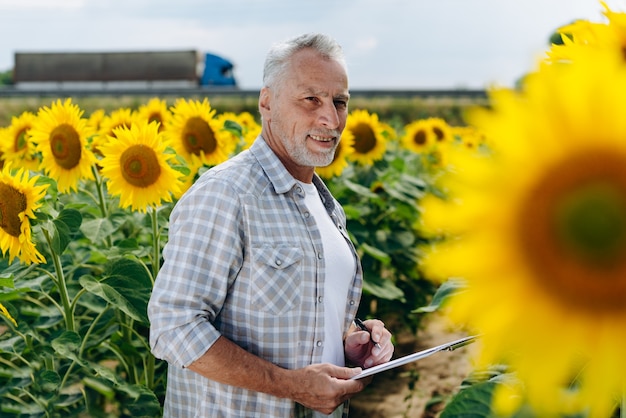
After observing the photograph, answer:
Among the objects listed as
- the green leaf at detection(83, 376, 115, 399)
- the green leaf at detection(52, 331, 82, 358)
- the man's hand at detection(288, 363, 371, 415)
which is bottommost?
the green leaf at detection(83, 376, 115, 399)

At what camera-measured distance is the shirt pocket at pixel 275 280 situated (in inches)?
79.3

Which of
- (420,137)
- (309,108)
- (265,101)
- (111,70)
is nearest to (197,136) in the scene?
(265,101)

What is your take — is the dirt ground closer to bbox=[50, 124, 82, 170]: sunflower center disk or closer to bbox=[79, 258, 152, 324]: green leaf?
bbox=[79, 258, 152, 324]: green leaf

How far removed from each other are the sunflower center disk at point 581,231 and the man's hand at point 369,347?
4.98 ft

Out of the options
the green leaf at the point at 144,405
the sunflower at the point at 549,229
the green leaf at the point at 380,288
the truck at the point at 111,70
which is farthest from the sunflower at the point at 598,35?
the truck at the point at 111,70

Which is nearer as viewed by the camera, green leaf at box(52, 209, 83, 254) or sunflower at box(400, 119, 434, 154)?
green leaf at box(52, 209, 83, 254)

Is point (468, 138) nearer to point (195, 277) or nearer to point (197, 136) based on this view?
point (197, 136)

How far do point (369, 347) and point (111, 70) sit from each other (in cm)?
3131

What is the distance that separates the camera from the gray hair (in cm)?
213

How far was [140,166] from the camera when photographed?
3.06 meters

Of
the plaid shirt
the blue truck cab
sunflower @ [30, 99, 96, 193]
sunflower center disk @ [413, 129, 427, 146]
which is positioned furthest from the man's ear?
the blue truck cab

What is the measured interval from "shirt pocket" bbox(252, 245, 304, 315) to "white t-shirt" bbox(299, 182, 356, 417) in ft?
0.44

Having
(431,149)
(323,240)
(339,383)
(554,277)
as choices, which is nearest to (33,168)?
(323,240)

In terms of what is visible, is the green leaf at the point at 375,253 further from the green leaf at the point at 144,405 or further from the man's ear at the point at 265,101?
the man's ear at the point at 265,101
